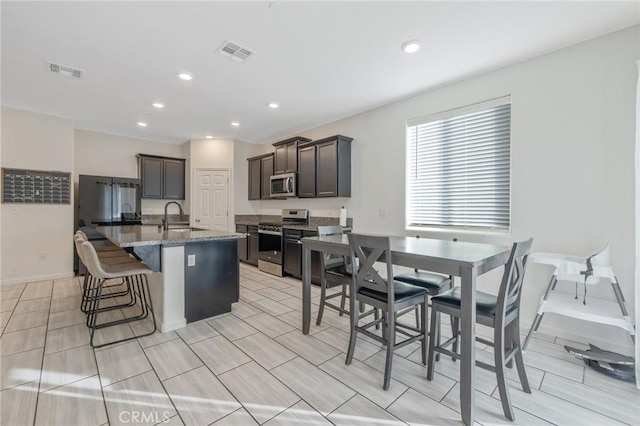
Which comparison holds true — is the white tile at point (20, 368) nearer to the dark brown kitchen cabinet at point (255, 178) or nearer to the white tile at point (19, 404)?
the white tile at point (19, 404)

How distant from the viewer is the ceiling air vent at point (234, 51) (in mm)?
2527

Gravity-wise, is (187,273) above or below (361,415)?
above

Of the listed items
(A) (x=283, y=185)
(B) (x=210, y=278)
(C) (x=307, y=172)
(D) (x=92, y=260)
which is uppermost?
(C) (x=307, y=172)

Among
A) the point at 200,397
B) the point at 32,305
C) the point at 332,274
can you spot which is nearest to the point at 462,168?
the point at 332,274

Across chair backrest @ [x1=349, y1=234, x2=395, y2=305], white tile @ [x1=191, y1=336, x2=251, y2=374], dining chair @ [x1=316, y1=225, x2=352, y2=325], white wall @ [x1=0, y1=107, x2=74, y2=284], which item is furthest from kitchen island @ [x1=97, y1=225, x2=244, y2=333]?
white wall @ [x1=0, y1=107, x2=74, y2=284]

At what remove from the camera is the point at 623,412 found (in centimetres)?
164

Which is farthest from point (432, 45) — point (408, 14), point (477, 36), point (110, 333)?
point (110, 333)

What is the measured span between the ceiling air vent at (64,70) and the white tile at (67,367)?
283 centimetres

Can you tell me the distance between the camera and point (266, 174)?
574 cm

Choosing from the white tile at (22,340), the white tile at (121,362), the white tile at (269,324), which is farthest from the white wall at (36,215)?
the white tile at (269,324)

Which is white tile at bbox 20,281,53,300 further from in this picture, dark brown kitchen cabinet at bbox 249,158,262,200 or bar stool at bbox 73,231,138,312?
dark brown kitchen cabinet at bbox 249,158,262,200

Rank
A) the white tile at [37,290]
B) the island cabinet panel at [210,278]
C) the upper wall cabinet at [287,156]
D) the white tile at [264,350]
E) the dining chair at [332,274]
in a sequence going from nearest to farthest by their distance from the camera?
the white tile at [264,350]
the dining chair at [332,274]
the island cabinet panel at [210,278]
the white tile at [37,290]
the upper wall cabinet at [287,156]

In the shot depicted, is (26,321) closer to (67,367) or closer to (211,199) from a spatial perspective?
(67,367)

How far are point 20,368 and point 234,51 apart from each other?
121 inches
